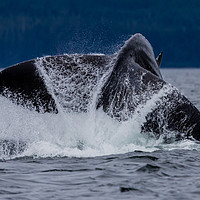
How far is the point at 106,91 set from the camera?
31.2 feet

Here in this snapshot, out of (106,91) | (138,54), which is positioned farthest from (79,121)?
(138,54)

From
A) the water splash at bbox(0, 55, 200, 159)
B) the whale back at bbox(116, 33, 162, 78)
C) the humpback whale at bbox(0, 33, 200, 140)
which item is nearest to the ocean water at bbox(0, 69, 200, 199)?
the water splash at bbox(0, 55, 200, 159)

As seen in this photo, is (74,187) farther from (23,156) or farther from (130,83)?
(130,83)

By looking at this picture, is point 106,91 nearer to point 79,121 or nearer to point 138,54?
point 79,121

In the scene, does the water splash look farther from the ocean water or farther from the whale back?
the whale back

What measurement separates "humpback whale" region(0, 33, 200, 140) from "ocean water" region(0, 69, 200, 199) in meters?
0.21

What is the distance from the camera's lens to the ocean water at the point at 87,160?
6.92 m

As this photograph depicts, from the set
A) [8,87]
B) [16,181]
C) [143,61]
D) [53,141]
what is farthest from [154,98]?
[16,181]

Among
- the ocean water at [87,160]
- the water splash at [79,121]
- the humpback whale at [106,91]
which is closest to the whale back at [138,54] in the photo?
the humpback whale at [106,91]

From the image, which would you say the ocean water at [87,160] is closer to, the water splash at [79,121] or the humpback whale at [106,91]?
the water splash at [79,121]

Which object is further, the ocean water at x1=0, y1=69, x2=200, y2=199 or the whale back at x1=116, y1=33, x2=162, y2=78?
the whale back at x1=116, y1=33, x2=162, y2=78

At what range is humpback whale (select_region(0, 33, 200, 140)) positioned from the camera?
952 cm

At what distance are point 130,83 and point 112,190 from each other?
3.13 meters

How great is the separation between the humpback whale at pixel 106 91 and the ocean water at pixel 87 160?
8.3 inches
